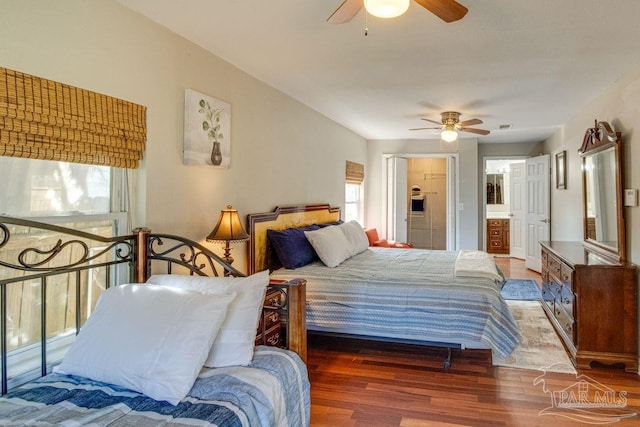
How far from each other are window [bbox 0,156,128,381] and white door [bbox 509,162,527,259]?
735 centimetres

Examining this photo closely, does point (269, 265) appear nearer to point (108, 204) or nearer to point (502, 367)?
point (108, 204)

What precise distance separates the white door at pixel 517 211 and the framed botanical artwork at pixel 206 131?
643 centimetres

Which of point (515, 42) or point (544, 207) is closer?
point (515, 42)

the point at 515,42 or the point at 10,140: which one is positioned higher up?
the point at 515,42

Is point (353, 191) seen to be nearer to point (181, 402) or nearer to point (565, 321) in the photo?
point (565, 321)

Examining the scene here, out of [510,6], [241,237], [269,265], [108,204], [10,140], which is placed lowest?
[269,265]

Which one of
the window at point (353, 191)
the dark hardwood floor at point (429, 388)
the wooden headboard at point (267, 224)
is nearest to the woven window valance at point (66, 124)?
the wooden headboard at point (267, 224)

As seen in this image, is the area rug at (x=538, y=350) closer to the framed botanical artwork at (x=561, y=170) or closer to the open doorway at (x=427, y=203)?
the framed botanical artwork at (x=561, y=170)

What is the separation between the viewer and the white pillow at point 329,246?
3.79 meters

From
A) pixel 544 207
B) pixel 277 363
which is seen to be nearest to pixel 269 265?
pixel 277 363

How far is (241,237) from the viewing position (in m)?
2.77

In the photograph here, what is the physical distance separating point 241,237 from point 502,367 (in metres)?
2.19

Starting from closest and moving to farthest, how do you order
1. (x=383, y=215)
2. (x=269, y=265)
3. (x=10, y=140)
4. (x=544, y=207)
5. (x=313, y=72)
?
(x=10, y=140) → (x=313, y=72) → (x=269, y=265) → (x=544, y=207) → (x=383, y=215)

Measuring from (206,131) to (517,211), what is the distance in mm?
6900
